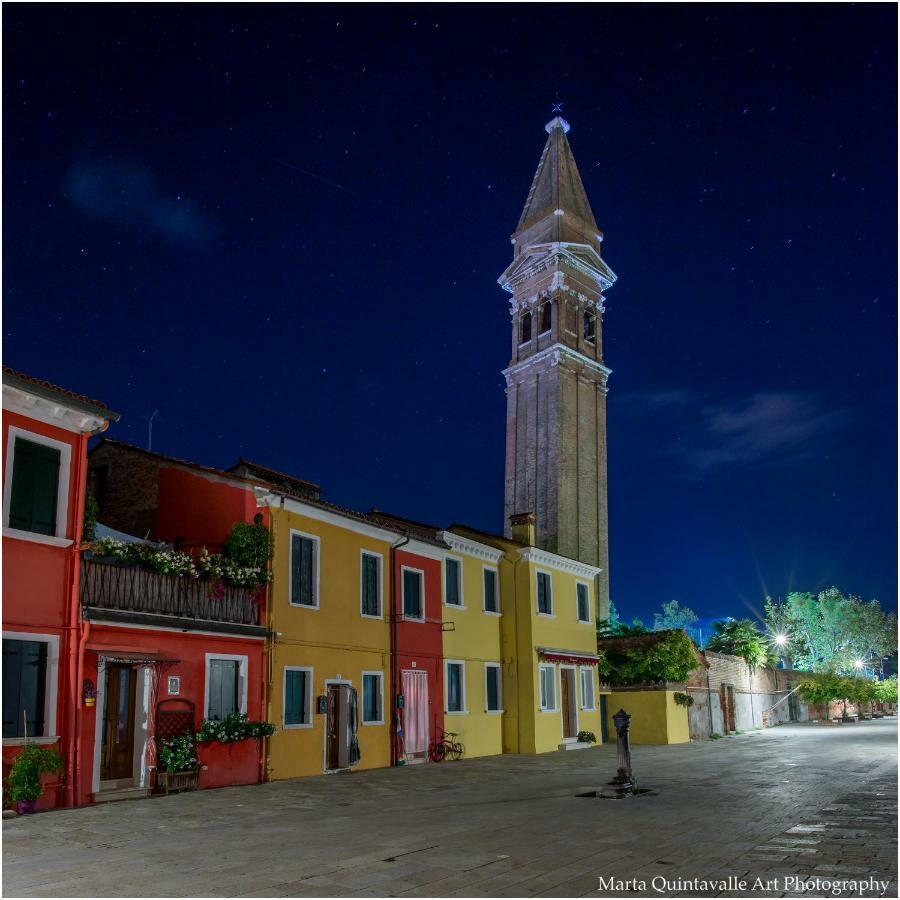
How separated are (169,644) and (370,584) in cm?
772

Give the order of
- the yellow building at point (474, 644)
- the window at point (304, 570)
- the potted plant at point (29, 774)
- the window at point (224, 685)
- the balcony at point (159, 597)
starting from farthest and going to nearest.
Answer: the yellow building at point (474, 644) → the window at point (304, 570) → the window at point (224, 685) → the balcony at point (159, 597) → the potted plant at point (29, 774)

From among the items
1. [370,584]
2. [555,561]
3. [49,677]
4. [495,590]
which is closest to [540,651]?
[495,590]

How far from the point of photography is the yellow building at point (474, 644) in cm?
2836

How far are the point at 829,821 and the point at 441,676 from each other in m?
16.1

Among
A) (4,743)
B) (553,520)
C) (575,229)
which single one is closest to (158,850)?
(4,743)

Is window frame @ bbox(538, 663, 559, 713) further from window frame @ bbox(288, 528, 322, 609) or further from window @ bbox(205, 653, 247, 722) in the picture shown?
window @ bbox(205, 653, 247, 722)

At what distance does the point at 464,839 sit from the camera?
1134 centimetres

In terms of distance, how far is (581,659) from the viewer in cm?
3394

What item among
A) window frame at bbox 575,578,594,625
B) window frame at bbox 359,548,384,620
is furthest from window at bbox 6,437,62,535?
window frame at bbox 575,578,594,625

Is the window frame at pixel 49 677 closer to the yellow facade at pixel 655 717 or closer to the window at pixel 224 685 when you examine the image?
the window at pixel 224 685

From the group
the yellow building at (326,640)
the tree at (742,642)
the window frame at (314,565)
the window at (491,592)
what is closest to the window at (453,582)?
the window at (491,592)

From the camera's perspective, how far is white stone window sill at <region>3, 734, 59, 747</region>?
47.8 feet

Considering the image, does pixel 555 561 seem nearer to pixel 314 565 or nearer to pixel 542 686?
pixel 542 686

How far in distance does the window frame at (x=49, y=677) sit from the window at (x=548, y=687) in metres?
18.9
